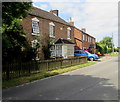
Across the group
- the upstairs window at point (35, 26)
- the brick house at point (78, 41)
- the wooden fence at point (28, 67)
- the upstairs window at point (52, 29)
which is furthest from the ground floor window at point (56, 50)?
the brick house at point (78, 41)

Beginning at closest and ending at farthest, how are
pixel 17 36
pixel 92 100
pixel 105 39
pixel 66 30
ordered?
pixel 92 100, pixel 17 36, pixel 66 30, pixel 105 39

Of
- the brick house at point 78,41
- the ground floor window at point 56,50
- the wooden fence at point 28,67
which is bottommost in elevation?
the wooden fence at point 28,67

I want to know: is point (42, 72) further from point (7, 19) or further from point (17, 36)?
point (7, 19)

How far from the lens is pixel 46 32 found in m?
19.6

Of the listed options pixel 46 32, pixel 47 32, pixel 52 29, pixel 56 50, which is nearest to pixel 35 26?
pixel 46 32

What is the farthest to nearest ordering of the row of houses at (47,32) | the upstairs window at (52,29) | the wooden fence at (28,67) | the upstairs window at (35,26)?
1. the upstairs window at (52,29)
2. the upstairs window at (35,26)
3. the row of houses at (47,32)
4. the wooden fence at (28,67)

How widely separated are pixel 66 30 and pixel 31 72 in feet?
51.5

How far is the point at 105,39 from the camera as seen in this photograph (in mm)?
118062

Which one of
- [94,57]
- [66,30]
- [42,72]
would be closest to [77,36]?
[66,30]

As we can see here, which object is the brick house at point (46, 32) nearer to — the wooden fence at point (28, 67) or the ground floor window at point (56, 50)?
the ground floor window at point (56, 50)

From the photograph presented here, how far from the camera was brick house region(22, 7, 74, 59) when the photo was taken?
55.2 ft

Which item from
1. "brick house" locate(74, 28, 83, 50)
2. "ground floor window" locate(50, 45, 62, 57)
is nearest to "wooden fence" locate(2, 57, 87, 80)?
"ground floor window" locate(50, 45, 62, 57)

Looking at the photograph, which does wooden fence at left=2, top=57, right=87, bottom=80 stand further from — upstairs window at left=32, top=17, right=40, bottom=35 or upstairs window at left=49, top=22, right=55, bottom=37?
upstairs window at left=49, top=22, right=55, bottom=37

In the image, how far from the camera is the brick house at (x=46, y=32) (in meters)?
16.8
